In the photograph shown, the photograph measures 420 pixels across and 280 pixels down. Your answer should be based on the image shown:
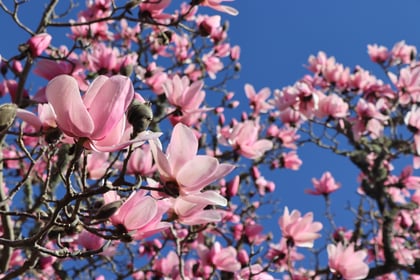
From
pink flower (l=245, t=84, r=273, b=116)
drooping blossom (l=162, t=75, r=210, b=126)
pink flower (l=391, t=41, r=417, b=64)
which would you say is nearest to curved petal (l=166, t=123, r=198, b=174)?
drooping blossom (l=162, t=75, r=210, b=126)

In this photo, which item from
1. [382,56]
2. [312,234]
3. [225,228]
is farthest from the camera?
[382,56]

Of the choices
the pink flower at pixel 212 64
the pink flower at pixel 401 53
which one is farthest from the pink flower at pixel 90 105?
the pink flower at pixel 401 53

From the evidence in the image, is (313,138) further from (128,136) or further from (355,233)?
(128,136)

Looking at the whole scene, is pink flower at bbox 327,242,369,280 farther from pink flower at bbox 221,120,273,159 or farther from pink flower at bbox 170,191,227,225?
pink flower at bbox 170,191,227,225

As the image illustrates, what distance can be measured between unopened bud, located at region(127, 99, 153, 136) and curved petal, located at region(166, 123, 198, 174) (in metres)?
0.07

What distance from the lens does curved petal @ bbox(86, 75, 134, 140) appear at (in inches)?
34.7

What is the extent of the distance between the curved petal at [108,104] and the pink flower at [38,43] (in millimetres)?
1166

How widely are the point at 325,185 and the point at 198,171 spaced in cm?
340

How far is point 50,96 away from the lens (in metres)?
0.87

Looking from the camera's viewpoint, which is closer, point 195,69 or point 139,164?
point 139,164

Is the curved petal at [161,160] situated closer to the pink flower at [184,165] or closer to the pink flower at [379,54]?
the pink flower at [184,165]

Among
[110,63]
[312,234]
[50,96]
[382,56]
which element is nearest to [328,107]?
[312,234]

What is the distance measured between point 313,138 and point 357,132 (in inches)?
28.1

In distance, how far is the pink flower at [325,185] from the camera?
4.23m
